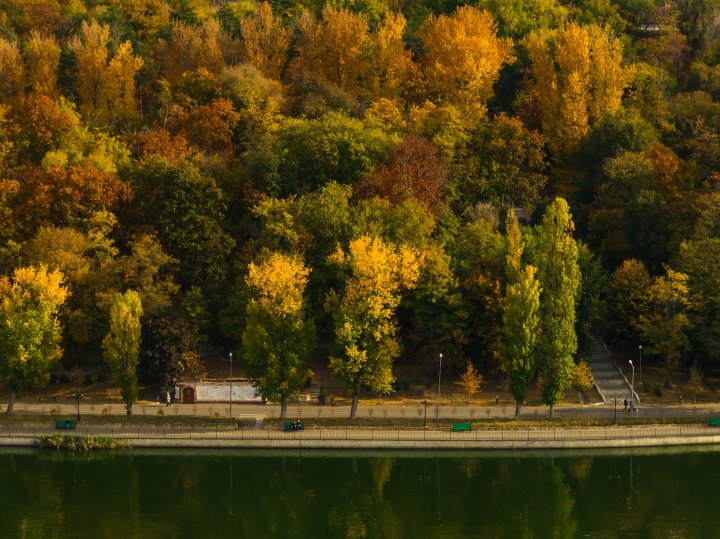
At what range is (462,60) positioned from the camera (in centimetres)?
13838

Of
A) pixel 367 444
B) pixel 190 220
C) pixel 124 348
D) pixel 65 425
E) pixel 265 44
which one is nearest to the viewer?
pixel 367 444

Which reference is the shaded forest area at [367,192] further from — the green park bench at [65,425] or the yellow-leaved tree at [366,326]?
the green park bench at [65,425]

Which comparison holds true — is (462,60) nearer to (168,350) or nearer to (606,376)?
(606,376)

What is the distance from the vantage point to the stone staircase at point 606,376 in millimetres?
109375

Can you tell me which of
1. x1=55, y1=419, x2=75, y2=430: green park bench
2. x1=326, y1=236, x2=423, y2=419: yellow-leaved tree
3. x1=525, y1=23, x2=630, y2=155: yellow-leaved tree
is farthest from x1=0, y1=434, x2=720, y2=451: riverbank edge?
x1=525, y1=23, x2=630, y2=155: yellow-leaved tree

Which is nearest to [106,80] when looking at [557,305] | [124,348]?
[124,348]

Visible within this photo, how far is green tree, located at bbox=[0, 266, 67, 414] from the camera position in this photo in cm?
10538

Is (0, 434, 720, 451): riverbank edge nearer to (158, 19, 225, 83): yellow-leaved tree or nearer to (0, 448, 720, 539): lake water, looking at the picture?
(0, 448, 720, 539): lake water

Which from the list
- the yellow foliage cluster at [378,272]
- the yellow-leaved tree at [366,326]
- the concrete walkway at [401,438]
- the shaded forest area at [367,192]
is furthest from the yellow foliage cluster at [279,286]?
the concrete walkway at [401,438]

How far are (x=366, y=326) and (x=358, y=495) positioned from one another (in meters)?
16.2

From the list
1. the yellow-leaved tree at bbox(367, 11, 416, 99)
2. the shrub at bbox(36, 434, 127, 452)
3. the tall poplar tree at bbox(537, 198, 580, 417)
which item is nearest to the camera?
the shrub at bbox(36, 434, 127, 452)

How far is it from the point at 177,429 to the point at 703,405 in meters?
38.6

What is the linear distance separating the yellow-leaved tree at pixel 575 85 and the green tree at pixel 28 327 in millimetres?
49794

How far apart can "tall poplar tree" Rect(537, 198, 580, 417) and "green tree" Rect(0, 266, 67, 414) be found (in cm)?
3574
